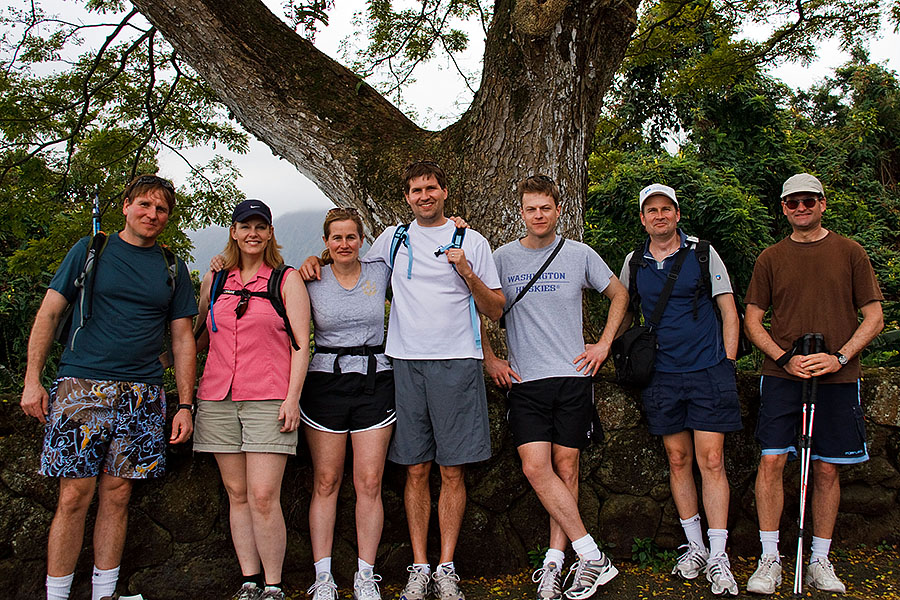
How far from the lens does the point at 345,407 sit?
3.29 m

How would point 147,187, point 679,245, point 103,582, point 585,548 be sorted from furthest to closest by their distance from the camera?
1. point 679,245
2. point 585,548
3. point 147,187
4. point 103,582

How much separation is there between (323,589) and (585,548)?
1.33 metres

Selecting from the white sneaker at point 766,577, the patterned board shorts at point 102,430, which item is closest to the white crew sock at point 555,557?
the white sneaker at point 766,577

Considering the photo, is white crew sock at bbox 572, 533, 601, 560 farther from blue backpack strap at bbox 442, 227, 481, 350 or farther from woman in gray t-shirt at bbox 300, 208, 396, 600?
blue backpack strap at bbox 442, 227, 481, 350

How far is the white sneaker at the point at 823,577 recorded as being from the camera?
3396mm

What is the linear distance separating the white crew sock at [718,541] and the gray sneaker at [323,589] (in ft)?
6.50

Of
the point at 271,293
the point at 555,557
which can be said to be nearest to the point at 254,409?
the point at 271,293

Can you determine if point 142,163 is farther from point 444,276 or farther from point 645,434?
point 645,434

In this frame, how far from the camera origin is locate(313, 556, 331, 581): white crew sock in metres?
3.27

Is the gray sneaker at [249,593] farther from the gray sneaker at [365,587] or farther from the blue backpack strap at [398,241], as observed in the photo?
the blue backpack strap at [398,241]

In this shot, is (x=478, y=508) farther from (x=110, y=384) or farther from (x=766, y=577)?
(x=110, y=384)

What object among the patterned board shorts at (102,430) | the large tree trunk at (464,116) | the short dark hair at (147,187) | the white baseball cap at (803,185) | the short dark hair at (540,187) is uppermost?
the large tree trunk at (464,116)

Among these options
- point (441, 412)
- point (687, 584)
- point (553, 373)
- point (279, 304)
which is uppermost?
point (279, 304)

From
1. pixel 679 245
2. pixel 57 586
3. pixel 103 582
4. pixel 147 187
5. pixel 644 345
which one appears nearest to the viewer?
pixel 57 586
